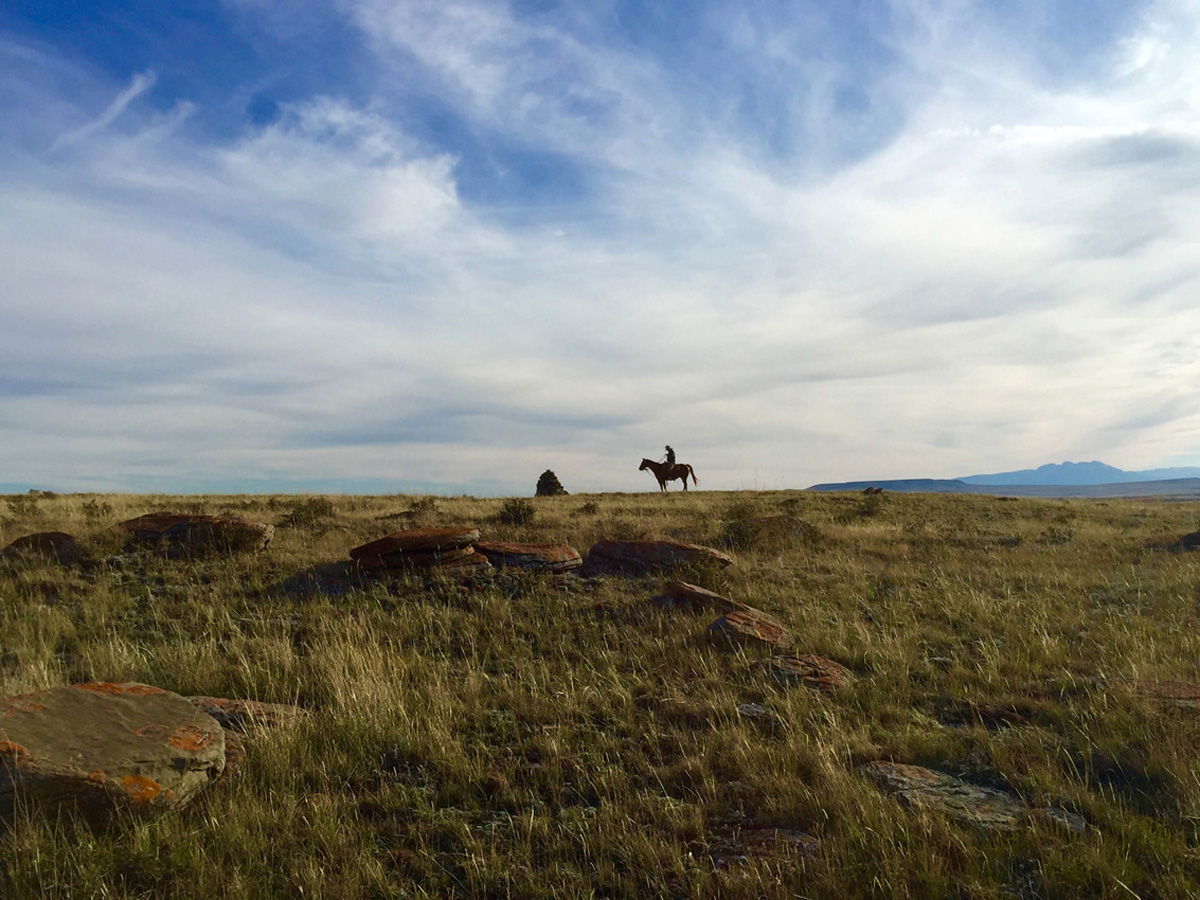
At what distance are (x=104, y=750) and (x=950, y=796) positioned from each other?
5.74m

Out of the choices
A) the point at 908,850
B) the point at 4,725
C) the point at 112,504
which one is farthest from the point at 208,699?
the point at 112,504

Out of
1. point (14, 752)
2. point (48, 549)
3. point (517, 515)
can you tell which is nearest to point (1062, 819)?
point (14, 752)

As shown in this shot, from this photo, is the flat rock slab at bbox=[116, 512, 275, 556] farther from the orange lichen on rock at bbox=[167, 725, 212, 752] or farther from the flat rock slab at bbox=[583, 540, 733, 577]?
the orange lichen on rock at bbox=[167, 725, 212, 752]

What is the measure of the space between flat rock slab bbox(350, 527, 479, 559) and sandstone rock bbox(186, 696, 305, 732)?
537 centimetres

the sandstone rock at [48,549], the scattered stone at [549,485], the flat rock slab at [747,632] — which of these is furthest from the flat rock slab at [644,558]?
the scattered stone at [549,485]

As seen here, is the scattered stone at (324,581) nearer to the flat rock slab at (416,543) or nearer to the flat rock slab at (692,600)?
the flat rock slab at (416,543)

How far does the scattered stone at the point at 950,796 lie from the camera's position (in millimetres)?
4402

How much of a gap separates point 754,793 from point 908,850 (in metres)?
1.11

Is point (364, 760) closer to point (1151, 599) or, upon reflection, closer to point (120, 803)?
point (120, 803)

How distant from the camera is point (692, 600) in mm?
9633

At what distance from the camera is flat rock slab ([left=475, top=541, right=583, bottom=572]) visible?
453 inches

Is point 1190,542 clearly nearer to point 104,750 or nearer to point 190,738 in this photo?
point 190,738

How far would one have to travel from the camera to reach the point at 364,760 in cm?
530

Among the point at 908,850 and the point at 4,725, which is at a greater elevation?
the point at 4,725
